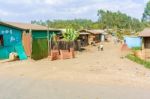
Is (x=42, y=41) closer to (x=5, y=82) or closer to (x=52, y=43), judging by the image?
(x=52, y=43)

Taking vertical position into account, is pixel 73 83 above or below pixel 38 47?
below

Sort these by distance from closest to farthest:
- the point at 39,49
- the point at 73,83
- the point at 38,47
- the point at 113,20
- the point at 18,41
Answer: the point at 73,83 → the point at 38,47 → the point at 39,49 → the point at 18,41 → the point at 113,20

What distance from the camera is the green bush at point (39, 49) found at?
28.5 meters

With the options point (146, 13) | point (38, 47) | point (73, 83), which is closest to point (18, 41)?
point (38, 47)

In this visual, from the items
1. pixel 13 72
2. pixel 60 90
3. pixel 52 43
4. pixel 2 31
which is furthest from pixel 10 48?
pixel 60 90

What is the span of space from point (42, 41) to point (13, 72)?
9611 millimetres

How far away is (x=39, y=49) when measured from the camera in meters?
29.4

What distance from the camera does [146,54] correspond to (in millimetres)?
30516

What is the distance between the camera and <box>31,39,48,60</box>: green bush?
28.5 meters

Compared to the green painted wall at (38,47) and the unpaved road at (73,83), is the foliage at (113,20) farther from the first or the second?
the unpaved road at (73,83)

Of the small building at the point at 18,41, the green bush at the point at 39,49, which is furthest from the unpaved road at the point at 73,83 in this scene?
the small building at the point at 18,41

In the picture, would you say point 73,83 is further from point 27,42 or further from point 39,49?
point 39,49

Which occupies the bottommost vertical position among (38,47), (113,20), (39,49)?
(39,49)

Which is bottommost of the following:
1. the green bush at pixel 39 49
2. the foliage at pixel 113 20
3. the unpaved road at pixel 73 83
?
the unpaved road at pixel 73 83
